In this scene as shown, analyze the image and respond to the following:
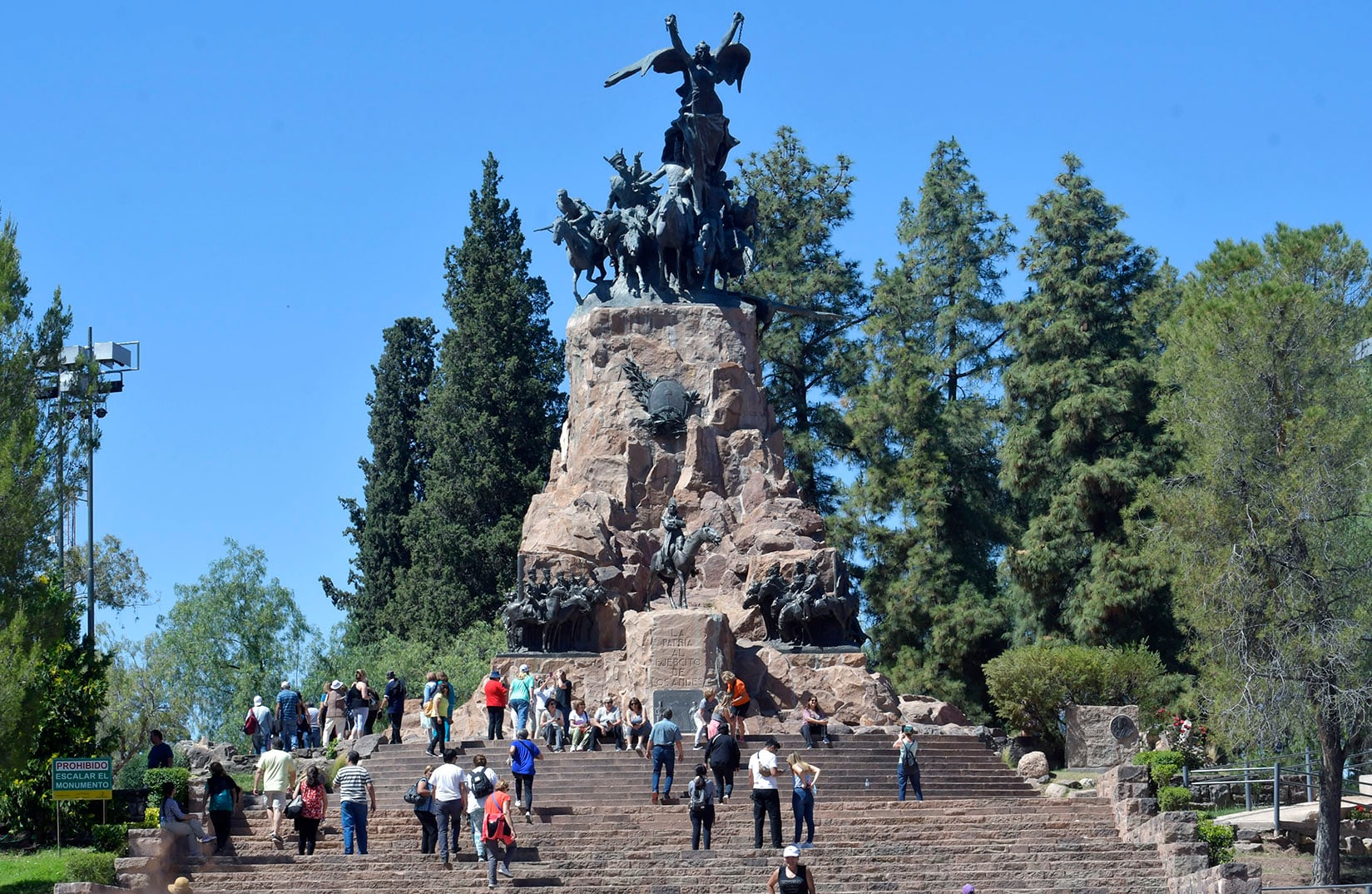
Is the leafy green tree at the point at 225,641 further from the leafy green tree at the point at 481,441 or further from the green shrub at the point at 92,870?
the green shrub at the point at 92,870

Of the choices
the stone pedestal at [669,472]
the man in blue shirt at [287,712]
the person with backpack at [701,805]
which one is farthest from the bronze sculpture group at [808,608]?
the person with backpack at [701,805]

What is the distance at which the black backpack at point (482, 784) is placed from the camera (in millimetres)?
25578

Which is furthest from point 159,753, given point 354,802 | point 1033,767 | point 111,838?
point 1033,767

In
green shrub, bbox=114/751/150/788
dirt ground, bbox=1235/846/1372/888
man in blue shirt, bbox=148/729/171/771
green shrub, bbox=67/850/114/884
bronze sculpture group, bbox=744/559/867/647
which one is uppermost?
bronze sculpture group, bbox=744/559/867/647

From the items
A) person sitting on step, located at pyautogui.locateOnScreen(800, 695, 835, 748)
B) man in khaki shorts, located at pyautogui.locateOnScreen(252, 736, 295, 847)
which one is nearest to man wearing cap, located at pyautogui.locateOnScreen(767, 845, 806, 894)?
man in khaki shorts, located at pyautogui.locateOnScreen(252, 736, 295, 847)

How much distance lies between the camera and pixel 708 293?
4691cm

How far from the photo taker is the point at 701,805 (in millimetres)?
26719

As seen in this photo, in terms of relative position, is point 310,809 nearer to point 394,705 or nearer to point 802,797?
point 802,797

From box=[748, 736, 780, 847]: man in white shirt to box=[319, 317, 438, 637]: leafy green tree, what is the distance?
121 ft

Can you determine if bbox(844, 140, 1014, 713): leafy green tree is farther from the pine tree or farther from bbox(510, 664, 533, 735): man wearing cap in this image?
the pine tree

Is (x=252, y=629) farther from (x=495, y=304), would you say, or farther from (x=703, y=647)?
(x=703, y=647)

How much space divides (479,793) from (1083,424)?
3145cm

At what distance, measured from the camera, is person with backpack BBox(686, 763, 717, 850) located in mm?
26641

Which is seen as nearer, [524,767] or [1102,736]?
[524,767]
